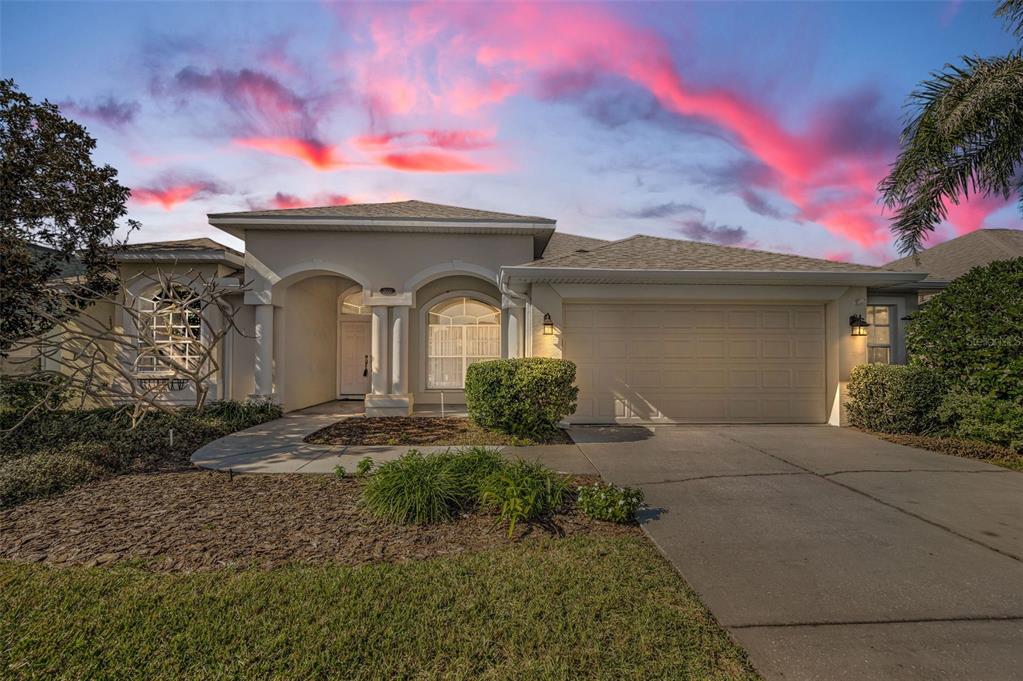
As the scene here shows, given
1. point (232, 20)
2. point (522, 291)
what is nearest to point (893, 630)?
point (522, 291)

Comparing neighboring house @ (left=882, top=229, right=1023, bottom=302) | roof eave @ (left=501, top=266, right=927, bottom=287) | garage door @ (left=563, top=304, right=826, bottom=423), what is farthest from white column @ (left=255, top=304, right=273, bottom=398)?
neighboring house @ (left=882, top=229, right=1023, bottom=302)

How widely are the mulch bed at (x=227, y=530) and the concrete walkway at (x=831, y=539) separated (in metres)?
1.02

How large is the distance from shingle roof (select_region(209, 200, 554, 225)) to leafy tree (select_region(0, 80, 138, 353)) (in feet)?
6.67

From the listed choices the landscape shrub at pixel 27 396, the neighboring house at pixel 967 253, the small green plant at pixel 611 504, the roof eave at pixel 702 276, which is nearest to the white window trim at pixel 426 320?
the roof eave at pixel 702 276

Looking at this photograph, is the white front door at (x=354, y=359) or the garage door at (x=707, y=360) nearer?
the garage door at (x=707, y=360)

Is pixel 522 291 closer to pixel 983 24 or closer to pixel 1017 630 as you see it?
pixel 1017 630

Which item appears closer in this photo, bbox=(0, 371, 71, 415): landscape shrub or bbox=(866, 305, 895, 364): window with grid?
bbox=(0, 371, 71, 415): landscape shrub

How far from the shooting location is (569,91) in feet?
28.5

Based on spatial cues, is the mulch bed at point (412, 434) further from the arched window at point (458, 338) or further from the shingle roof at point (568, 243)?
the shingle roof at point (568, 243)

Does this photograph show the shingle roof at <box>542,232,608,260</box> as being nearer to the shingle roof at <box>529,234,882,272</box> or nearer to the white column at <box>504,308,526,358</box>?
the shingle roof at <box>529,234,882,272</box>

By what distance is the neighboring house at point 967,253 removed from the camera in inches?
513

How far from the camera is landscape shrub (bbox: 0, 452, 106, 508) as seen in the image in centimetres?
479

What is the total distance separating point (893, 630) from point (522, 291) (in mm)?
7717

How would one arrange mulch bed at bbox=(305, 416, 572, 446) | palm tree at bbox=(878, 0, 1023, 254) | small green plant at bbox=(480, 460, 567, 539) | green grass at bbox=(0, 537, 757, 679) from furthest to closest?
1. mulch bed at bbox=(305, 416, 572, 446)
2. palm tree at bbox=(878, 0, 1023, 254)
3. small green plant at bbox=(480, 460, 567, 539)
4. green grass at bbox=(0, 537, 757, 679)
